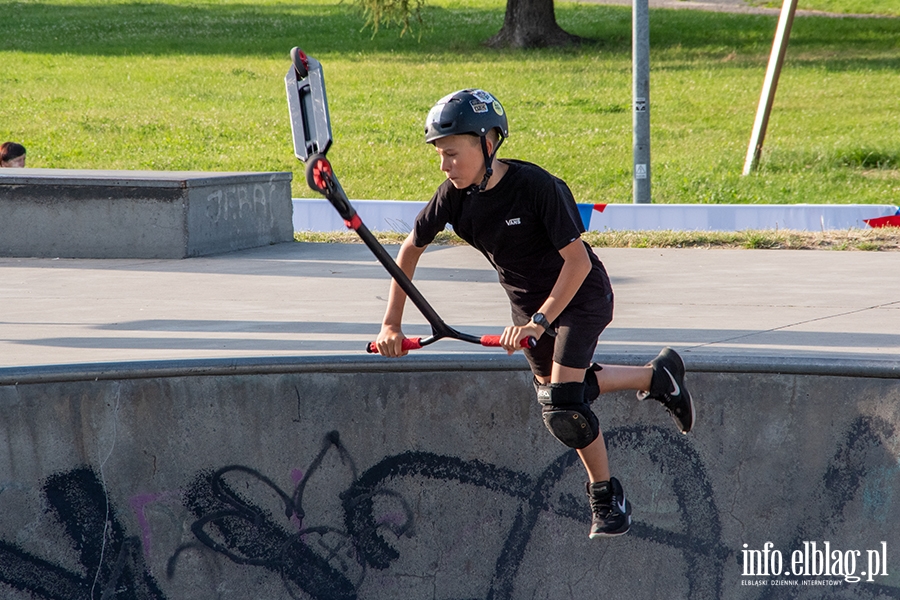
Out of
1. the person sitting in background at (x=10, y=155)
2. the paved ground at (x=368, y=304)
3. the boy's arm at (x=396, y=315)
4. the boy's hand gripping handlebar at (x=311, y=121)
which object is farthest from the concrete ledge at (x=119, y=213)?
the boy's hand gripping handlebar at (x=311, y=121)

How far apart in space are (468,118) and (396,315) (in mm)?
774

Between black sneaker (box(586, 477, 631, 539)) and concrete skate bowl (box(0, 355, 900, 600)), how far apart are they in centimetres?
44

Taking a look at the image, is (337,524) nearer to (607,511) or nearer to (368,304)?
(607,511)

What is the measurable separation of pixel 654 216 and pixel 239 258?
4.51 meters

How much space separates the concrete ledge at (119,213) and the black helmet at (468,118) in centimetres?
566

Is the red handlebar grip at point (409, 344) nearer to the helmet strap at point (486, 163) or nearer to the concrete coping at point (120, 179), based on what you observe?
the helmet strap at point (486, 163)

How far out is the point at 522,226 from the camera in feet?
12.0

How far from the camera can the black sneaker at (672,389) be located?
4012 mm

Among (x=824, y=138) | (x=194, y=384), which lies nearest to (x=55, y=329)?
(x=194, y=384)

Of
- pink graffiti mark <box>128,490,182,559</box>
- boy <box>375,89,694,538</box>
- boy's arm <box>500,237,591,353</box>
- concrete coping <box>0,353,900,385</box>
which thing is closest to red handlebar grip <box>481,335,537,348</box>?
boy <box>375,89,694,538</box>

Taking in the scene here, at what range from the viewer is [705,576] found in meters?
4.24

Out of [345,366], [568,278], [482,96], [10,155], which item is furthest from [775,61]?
[568,278]

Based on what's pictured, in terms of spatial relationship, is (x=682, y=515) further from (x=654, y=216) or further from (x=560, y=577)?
(x=654, y=216)

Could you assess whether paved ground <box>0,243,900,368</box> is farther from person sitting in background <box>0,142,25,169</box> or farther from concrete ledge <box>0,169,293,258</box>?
person sitting in background <box>0,142,25,169</box>
